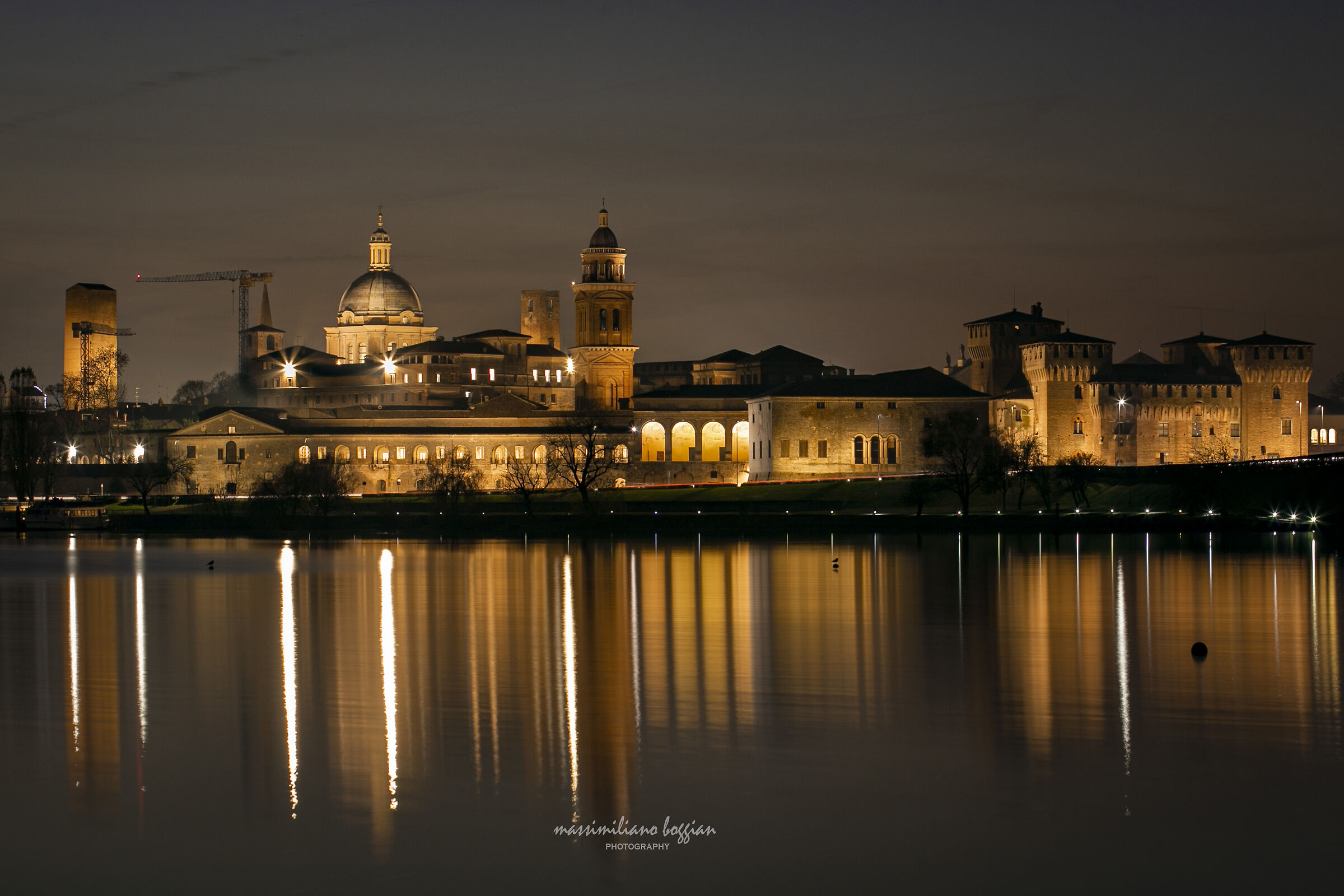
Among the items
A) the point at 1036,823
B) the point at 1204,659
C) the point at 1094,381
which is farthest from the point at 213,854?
the point at 1094,381

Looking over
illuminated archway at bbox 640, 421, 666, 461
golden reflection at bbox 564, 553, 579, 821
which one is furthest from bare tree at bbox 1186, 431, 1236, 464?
golden reflection at bbox 564, 553, 579, 821

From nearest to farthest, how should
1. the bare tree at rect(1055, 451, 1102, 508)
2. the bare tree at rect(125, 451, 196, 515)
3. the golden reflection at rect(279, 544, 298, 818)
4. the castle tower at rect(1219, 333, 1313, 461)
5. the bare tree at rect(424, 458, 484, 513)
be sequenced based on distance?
the golden reflection at rect(279, 544, 298, 818) < the bare tree at rect(1055, 451, 1102, 508) < the bare tree at rect(424, 458, 484, 513) < the bare tree at rect(125, 451, 196, 515) < the castle tower at rect(1219, 333, 1313, 461)

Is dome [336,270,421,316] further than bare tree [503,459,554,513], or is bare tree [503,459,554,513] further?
dome [336,270,421,316]

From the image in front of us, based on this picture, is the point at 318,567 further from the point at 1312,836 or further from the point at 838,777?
the point at 1312,836

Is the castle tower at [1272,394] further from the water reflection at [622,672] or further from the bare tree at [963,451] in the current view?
the water reflection at [622,672]

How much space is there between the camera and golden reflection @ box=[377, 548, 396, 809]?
11.0 m

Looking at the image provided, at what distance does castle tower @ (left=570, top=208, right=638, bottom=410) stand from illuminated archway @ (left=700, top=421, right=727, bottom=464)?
435cm

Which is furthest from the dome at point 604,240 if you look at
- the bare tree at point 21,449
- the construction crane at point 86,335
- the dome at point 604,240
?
the construction crane at point 86,335

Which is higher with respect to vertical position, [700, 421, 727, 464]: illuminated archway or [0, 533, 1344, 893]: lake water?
[700, 421, 727, 464]: illuminated archway

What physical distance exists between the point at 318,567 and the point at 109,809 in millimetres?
25036

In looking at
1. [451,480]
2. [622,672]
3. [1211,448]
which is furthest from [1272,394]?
[622,672]

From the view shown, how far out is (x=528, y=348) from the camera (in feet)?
323

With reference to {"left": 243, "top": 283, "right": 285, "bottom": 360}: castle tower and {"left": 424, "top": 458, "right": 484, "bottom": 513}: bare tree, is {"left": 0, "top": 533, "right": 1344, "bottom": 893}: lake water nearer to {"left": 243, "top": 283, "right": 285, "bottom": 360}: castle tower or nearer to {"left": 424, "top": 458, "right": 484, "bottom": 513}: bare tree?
{"left": 424, "top": 458, "right": 484, "bottom": 513}: bare tree

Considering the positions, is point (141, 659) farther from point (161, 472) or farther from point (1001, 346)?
point (1001, 346)
